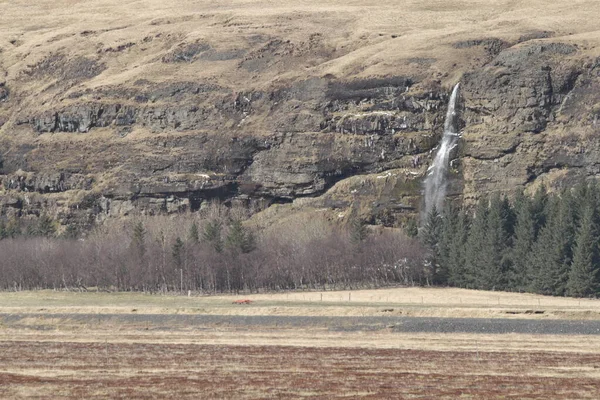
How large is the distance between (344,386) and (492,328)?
36.9 meters

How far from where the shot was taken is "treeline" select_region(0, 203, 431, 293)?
542 feet

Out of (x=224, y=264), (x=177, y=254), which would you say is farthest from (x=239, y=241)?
(x=177, y=254)

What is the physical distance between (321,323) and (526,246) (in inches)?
2169

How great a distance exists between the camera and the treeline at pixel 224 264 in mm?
165250

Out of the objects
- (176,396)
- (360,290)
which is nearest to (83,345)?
(176,396)

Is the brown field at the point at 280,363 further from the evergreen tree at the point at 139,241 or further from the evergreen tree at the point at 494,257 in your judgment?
the evergreen tree at the point at 139,241

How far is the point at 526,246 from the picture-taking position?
145 metres

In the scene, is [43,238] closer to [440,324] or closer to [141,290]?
[141,290]

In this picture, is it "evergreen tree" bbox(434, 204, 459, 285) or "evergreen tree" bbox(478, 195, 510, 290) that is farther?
"evergreen tree" bbox(434, 204, 459, 285)

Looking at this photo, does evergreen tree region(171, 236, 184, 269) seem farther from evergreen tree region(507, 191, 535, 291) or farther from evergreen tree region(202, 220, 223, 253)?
evergreen tree region(507, 191, 535, 291)

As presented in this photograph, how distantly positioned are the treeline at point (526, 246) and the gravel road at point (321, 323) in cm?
3739

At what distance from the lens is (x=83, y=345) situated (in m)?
74.3

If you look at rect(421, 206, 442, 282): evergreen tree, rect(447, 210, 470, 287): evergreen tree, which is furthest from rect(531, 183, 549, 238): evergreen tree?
rect(421, 206, 442, 282): evergreen tree

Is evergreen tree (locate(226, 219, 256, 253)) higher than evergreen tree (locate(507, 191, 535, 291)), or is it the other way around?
evergreen tree (locate(507, 191, 535, 291))
